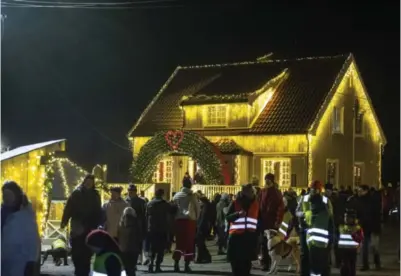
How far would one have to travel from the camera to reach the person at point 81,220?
13.1 metres

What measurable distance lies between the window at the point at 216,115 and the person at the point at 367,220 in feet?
59.7

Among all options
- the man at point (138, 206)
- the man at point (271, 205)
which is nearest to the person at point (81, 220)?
the man at point (138, 206)

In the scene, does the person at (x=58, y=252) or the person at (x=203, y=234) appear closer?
the person at (x=58, y=252)

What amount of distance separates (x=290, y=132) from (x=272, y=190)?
18266 millimetres

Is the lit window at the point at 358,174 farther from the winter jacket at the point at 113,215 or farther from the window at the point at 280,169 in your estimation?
the winter jacket at the point at 113,215

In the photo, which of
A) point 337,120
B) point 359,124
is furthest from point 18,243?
point 359,124

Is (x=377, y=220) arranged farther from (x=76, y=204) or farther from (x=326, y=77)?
(x=326, y=77)

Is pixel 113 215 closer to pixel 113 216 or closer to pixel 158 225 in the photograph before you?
pixel 113 216

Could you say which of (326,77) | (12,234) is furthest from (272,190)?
(326,77)

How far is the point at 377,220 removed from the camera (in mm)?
17734

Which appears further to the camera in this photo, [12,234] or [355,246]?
[355,246]

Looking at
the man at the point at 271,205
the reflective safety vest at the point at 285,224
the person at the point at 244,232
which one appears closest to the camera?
the person at the point at 244,232

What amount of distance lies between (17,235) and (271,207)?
26.6 ft

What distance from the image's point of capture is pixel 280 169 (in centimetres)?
3434
